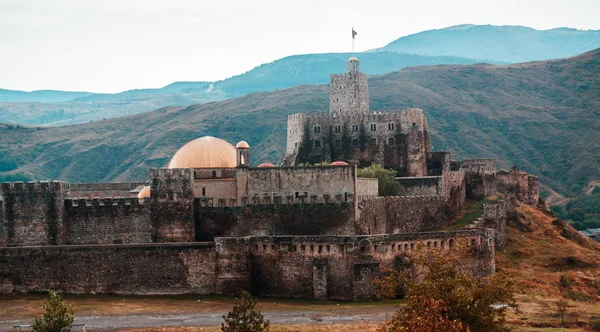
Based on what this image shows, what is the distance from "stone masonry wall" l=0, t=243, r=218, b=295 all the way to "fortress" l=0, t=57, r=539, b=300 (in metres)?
0.07

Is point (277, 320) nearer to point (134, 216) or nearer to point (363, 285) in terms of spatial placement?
point (363, 285)

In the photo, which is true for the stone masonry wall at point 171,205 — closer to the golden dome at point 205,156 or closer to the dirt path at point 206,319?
the golden dome at point 205,156

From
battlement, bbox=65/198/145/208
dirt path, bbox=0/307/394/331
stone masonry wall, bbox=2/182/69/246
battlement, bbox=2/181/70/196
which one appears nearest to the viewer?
dirt path, bbox=0/307/394/331

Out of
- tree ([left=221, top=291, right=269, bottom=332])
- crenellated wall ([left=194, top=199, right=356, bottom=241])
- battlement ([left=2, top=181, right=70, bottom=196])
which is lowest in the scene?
tree ([left=221, top=291, right=269, bottom=332])

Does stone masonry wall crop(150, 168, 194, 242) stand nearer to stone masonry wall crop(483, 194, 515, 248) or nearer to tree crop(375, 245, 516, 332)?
stone masonry wall crop(483, 194, 515, 248)

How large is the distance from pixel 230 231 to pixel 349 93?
3742cm

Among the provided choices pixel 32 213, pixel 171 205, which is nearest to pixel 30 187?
pixel 32 213

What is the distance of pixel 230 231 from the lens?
215 ft

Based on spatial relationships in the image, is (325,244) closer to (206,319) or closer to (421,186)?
(206,319)

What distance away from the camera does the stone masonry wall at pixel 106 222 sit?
65.2 m

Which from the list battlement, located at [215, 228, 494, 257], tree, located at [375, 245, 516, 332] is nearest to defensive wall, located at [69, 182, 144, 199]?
battlement, located at [215, 228, 494, 257]

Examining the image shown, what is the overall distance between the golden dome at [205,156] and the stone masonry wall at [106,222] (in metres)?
5.78

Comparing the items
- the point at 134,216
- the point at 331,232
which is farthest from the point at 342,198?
the point at 134,216

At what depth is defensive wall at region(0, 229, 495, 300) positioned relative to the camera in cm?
5881
